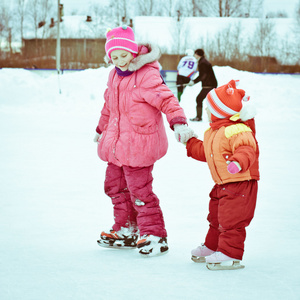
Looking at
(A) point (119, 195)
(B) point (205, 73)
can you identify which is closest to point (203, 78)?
(B) point (205, 73)

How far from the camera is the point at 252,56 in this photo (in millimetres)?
25625

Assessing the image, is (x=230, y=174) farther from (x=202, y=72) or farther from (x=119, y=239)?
(x=202, y=72)

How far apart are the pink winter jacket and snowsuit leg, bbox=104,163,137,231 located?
3.7 inches

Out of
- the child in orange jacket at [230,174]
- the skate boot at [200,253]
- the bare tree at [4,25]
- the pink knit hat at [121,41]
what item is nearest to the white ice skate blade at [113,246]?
the skate boot at [200,253]

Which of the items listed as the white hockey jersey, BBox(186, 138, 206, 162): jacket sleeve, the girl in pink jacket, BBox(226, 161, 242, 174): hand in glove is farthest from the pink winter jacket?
the white hockey jersey

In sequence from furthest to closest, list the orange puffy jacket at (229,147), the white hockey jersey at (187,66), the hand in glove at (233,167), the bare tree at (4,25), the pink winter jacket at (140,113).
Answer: the bare tree at (4,25)
the white hockey jersey at (187,66)
the pink winter jacket at (140,113)
the orange puffy jacket at (229,147)
the hand in glove at (233,167)

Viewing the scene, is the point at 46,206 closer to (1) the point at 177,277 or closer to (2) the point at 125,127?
(2) the point at 125,127

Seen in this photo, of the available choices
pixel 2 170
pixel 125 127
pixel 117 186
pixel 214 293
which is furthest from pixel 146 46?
pixel 2 170

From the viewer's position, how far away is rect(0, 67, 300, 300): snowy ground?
2.04 m

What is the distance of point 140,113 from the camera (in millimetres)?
2510

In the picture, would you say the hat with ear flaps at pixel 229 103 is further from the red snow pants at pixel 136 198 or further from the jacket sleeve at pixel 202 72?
the jacket sleeve at pixel 202 72

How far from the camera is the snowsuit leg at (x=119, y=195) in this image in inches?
104

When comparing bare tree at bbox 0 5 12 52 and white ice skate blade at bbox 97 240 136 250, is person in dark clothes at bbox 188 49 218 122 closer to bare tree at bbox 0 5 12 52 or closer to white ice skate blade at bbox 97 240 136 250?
white ice skate blade at bbox 97 240 136 250

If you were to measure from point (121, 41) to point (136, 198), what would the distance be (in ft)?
2.60
